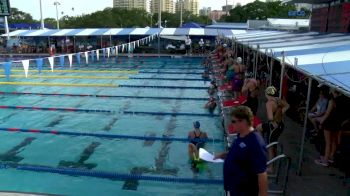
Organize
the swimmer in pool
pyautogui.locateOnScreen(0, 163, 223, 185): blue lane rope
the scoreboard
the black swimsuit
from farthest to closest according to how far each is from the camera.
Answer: the scoreboard
the black swimsuit
the swimmer in pool
pyautogui.locateOnScreen(0, 163, 223, 185): blue lane rope

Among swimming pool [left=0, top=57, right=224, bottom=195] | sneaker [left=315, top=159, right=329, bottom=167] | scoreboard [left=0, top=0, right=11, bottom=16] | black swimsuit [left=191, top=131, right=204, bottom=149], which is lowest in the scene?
swimming pool [left=0, top=57, right=224, bottom=195]

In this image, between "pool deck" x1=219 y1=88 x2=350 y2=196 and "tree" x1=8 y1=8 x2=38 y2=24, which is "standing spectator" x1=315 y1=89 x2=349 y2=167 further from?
"tree" x1=8 y1=8 x2=38 y2=24

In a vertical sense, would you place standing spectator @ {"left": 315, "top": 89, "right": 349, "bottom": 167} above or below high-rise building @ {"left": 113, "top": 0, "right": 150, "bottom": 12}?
below

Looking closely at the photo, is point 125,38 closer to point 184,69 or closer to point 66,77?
point 184,69

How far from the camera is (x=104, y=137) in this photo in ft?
29.1

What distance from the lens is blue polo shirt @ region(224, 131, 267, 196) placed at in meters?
2.70

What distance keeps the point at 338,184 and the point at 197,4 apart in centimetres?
14075

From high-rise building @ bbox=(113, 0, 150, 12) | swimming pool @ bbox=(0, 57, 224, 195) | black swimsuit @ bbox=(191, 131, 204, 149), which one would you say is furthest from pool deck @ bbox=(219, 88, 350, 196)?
high-rise building @ bbox=(113, 0, 150, 12)

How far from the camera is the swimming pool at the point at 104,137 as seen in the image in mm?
6371

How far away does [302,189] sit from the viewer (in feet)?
15.9

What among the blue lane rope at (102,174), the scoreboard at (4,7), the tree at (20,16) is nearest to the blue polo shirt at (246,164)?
the blue lane rope at (102,174)

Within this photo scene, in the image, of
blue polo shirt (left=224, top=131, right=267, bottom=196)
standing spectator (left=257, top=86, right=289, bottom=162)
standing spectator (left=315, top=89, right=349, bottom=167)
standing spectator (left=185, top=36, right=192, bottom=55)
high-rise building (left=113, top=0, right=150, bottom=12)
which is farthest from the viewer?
high-rise building (left=113, top=0, right=150, bottom=12)

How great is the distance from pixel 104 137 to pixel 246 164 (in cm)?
655

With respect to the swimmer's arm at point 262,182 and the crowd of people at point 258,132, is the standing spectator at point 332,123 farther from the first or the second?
the swimmer's arm at point 262,182
